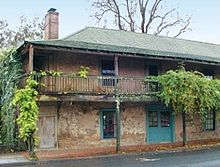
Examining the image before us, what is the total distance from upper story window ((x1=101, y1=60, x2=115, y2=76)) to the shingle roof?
108 cm

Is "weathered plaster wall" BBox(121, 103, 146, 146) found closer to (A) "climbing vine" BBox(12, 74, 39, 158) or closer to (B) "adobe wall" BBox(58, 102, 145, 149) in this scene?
(B) "adobe wall" BBox(58, 102, 145, 149)

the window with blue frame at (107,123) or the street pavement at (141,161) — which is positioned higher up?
the window with blue frame at (107,123)

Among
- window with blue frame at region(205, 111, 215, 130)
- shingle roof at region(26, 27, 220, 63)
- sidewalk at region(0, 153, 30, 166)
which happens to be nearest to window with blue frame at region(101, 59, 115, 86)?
shingle roof at region(26, 27, 220, 63)

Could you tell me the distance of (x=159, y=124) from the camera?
78.9ft

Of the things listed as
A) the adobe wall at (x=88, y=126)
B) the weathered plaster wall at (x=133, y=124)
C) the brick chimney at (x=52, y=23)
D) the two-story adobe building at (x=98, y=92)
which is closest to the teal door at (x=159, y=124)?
the two-story adobe building at (x=98, y=92)

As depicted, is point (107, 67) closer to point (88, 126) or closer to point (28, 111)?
point (88, 126)

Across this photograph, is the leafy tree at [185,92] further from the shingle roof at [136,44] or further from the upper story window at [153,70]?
the upper story window at [153,70]

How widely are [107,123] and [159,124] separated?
3.92 metres

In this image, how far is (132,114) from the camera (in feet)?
75.0

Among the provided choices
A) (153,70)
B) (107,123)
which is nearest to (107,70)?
(107,123)

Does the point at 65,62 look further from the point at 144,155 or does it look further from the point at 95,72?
the point at 144,155

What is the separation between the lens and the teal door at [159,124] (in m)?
23.6

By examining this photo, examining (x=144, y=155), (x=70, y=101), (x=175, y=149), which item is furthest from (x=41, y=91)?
(x=175, y=149)

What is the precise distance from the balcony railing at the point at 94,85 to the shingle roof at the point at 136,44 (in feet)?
5.83
